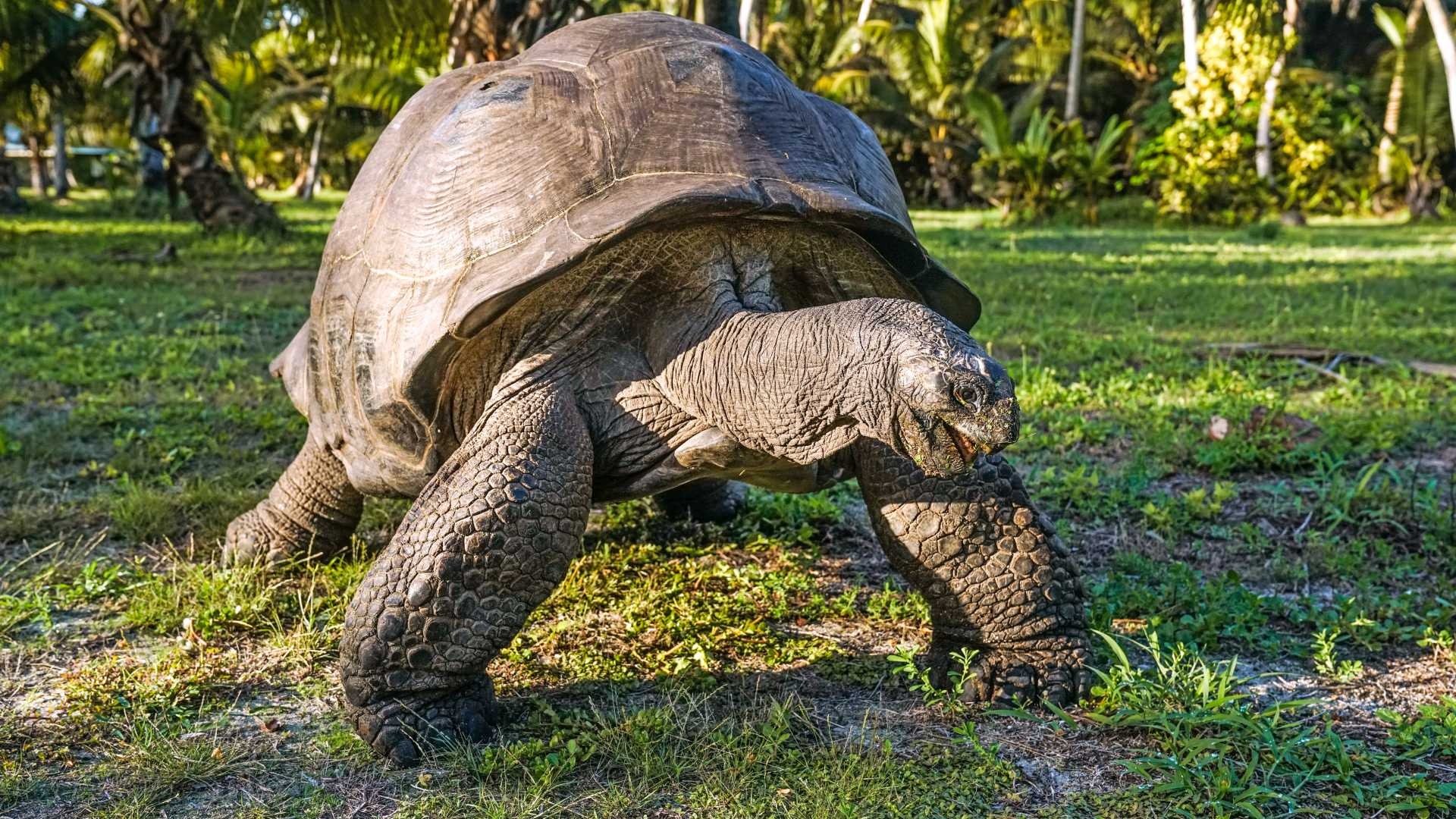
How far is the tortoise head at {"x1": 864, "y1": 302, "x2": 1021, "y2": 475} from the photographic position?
6.24 ft

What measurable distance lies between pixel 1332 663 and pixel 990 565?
32.6 inches

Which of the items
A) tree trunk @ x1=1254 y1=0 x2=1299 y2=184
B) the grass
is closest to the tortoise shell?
the grass

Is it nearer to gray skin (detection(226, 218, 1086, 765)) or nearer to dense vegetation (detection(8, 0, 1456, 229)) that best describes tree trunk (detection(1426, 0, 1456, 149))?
dense vegetation (detection(8, 0, 1456, 229))

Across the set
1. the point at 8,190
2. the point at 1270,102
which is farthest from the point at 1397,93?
the point at 8,190

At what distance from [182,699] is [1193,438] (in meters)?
3.48

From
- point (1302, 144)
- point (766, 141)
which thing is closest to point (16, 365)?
point (766, 141)

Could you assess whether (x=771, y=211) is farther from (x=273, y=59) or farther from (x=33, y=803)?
(x=273, y=59)

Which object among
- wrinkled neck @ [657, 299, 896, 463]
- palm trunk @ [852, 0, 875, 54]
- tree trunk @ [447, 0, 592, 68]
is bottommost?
wrinkled neck @ [657, 299, 896, 463]

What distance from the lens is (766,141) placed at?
8.30ft

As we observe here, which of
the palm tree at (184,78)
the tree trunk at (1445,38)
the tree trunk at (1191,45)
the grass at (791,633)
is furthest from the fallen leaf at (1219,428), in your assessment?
the tree trunk at (1191,45)

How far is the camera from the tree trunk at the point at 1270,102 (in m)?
16.1

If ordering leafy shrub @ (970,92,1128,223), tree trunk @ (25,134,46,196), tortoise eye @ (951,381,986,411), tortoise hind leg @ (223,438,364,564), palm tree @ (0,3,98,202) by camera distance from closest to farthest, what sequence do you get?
tortoise eye @ (951,381,986,411) < tortoise hind leg @ (223,438,364,564) < palm tree @ (0,3,98,202) < leafy shrub @ (970,92,1128,223) < tree trunk @ (25,134,46,196)

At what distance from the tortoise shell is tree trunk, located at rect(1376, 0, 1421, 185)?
64.9ft

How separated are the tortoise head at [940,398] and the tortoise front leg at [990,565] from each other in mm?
413
